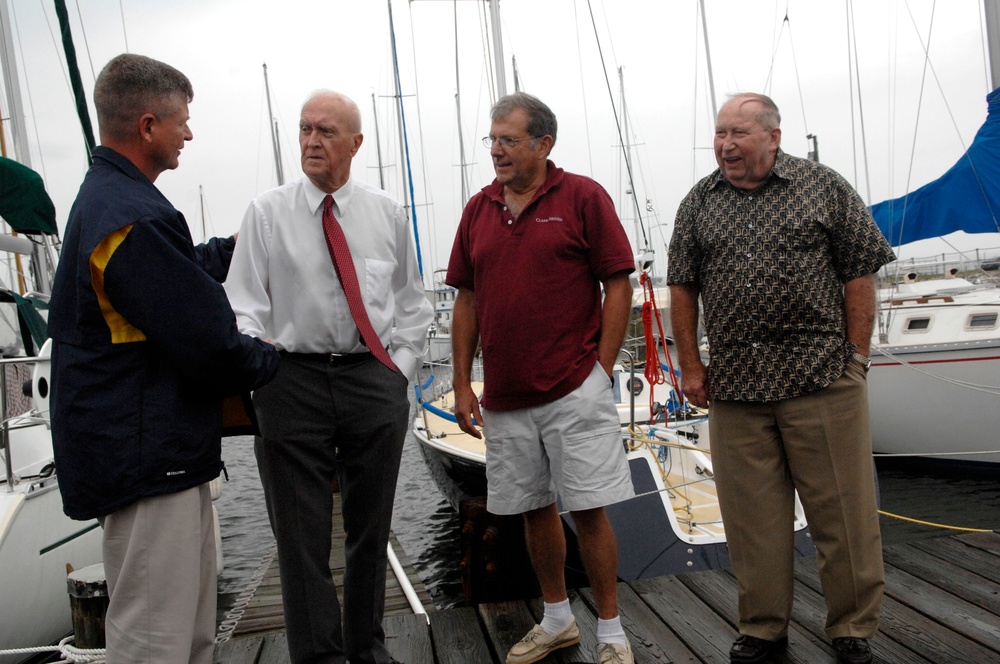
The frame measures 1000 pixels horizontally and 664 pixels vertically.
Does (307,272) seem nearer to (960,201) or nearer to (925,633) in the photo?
(925,633)

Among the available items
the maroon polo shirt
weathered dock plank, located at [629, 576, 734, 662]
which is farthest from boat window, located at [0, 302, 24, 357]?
weathered dock plank, located at [629, 576, 734, 662]

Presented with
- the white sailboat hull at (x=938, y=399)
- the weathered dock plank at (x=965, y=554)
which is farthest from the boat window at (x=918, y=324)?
the weathered dock plank at (x=965, y=554)

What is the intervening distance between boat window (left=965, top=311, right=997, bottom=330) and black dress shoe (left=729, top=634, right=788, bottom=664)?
9223mm

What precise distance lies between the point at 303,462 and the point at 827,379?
67.8 inches

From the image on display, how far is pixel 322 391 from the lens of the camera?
96.0 inches

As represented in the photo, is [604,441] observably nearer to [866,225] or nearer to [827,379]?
[827,379]

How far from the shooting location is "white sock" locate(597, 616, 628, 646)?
8.73ft

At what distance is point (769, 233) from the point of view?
258 centimetres

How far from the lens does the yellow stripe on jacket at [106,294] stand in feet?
5.69

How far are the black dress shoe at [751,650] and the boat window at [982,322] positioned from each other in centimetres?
922

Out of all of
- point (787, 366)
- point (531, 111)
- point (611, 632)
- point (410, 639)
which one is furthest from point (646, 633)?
point (531, 111)

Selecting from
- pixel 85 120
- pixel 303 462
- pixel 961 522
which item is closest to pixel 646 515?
pixel 303 462

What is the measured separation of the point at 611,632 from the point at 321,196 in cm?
Answer: 177

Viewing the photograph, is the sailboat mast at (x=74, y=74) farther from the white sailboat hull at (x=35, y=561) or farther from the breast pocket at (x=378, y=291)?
the breast pocket at (x=378, y=291)
